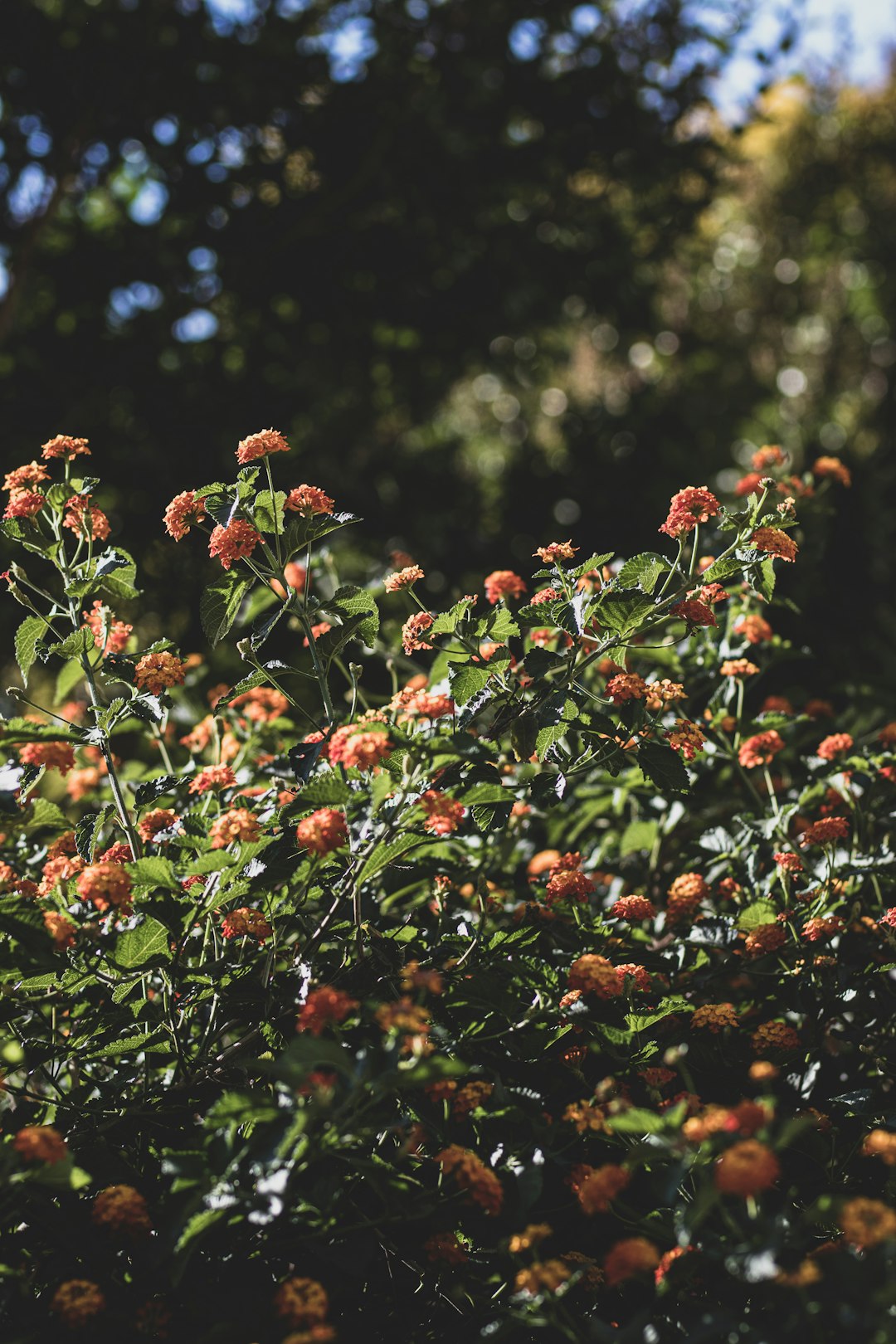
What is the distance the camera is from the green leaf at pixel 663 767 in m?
1.44

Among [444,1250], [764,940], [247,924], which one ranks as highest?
[247,924]

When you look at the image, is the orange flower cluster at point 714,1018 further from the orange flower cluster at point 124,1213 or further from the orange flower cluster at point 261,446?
the orange flower cluster at point 261,446

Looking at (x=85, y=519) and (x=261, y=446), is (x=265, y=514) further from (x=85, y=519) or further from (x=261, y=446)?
(x=85, y=519)

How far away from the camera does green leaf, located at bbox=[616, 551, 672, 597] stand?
4.78 ft

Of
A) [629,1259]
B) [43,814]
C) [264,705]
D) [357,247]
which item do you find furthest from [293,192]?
[629,1259]

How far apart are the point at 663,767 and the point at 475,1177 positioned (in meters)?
0.59

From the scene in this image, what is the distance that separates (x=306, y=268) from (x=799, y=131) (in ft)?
33.6

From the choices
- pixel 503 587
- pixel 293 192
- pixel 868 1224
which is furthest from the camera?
pixel 293 192

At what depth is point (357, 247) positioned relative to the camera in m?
5.02

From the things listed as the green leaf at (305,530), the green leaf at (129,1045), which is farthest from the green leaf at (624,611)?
the green leaf at (129,1045)

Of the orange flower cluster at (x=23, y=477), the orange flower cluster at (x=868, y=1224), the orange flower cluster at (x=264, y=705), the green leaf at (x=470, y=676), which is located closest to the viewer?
the orange flower cluster at (x=868, y=1224)

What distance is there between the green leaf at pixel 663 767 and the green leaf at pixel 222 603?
62cm

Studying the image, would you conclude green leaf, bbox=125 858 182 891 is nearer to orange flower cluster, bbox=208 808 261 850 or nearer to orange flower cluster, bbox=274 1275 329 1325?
orange flower cluster, bbox=208 808 261 850

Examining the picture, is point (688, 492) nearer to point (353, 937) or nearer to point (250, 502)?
point (250, 502)
